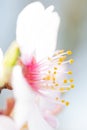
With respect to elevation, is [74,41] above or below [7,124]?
above

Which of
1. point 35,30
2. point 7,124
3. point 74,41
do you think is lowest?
point 7,124

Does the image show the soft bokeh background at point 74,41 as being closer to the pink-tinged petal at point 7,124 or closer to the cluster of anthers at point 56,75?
the cluster of anthers at point 56,75

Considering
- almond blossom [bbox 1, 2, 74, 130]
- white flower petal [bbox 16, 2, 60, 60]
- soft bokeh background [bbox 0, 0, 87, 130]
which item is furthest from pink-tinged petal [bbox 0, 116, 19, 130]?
soft bokeh background [bbox 0, 0, 87, 130]

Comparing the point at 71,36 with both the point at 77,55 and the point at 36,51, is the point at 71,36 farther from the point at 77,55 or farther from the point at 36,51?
the point at 36,51

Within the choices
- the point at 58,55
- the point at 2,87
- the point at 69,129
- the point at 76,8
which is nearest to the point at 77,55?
the point at 76,8

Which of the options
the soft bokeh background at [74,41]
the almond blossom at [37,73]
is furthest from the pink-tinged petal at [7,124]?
the soft bokeh background at [74,41]

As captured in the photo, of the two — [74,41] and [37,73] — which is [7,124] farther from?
[74,41]

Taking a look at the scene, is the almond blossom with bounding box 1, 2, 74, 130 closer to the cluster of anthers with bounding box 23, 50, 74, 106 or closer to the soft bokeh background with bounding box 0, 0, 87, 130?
the cluster of anthers with bounding box 23, 50, 74, 106

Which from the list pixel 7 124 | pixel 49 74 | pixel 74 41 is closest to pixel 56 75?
pixel 49 74
